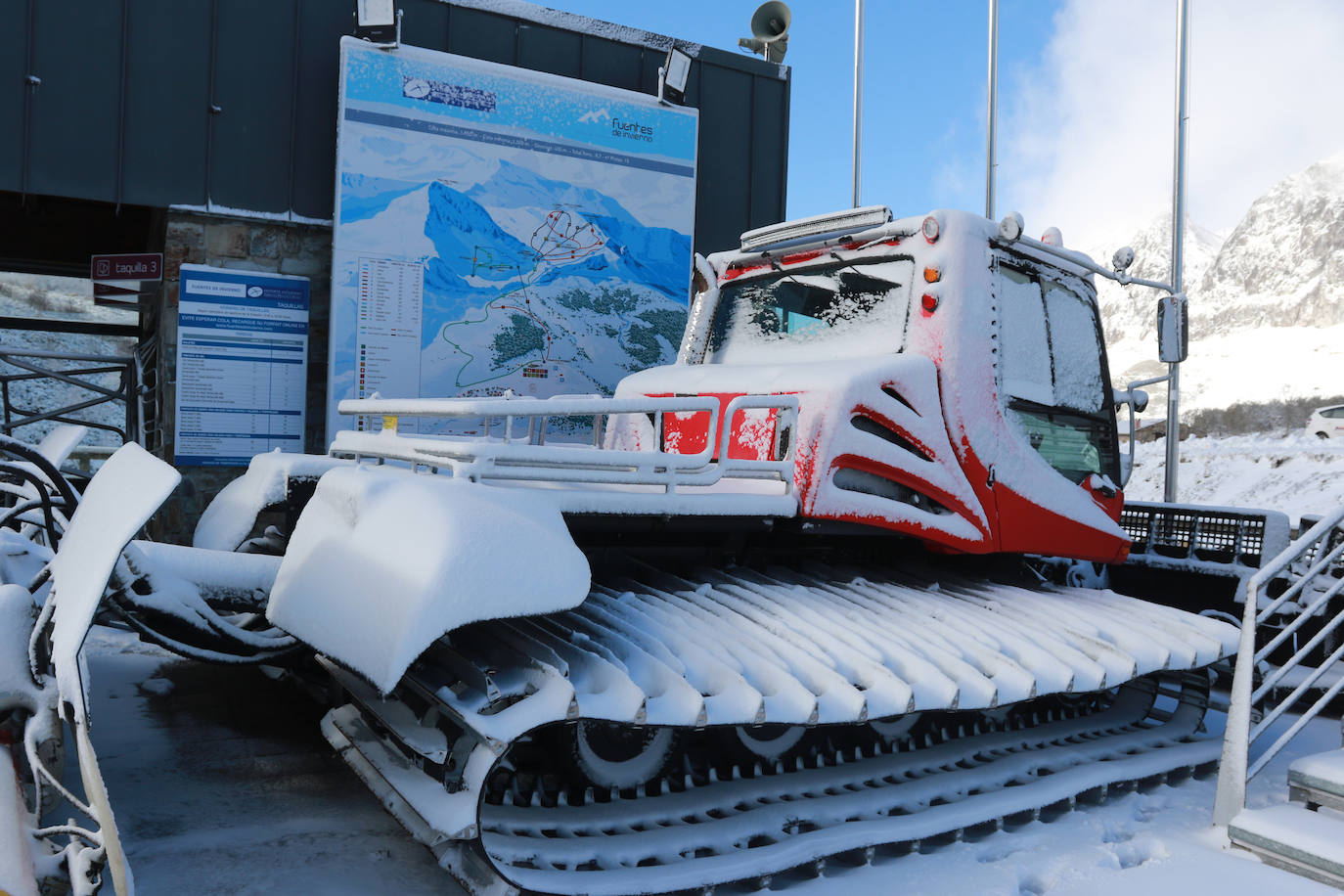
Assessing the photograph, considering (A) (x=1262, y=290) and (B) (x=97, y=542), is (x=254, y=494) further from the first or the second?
(A) (x=1262, y=290)

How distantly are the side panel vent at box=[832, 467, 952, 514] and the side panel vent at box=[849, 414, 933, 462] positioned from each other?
139 mm

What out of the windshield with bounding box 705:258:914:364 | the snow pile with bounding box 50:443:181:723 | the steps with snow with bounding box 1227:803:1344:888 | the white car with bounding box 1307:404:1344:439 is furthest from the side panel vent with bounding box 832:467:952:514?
the white car with bounding box 1307:404:1344:439

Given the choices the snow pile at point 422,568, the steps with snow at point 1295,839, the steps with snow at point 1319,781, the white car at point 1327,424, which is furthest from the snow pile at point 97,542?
the white car at point 1327,424

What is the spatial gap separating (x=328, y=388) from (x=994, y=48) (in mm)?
8932

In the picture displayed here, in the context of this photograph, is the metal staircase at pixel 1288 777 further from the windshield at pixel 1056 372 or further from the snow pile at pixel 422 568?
the snow pile at pixel 422 568

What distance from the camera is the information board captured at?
22.1ft

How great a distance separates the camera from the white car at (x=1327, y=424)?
22000 mm

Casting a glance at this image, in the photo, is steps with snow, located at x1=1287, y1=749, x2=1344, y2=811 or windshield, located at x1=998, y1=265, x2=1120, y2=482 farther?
windshield, located at x1=998, y1=265, x2=1120, y2=482

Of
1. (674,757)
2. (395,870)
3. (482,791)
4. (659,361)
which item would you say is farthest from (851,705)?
(659,361)

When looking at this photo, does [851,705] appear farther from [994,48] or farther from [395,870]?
[994,48]

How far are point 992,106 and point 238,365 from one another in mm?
8940

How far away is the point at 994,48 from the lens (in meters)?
11.6

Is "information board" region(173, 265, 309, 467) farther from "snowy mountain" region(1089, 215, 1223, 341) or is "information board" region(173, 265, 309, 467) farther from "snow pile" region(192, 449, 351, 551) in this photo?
"snowy mountain" region(1089, 215, 1223, 341)

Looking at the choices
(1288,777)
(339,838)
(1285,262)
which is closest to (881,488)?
(1288,777)
